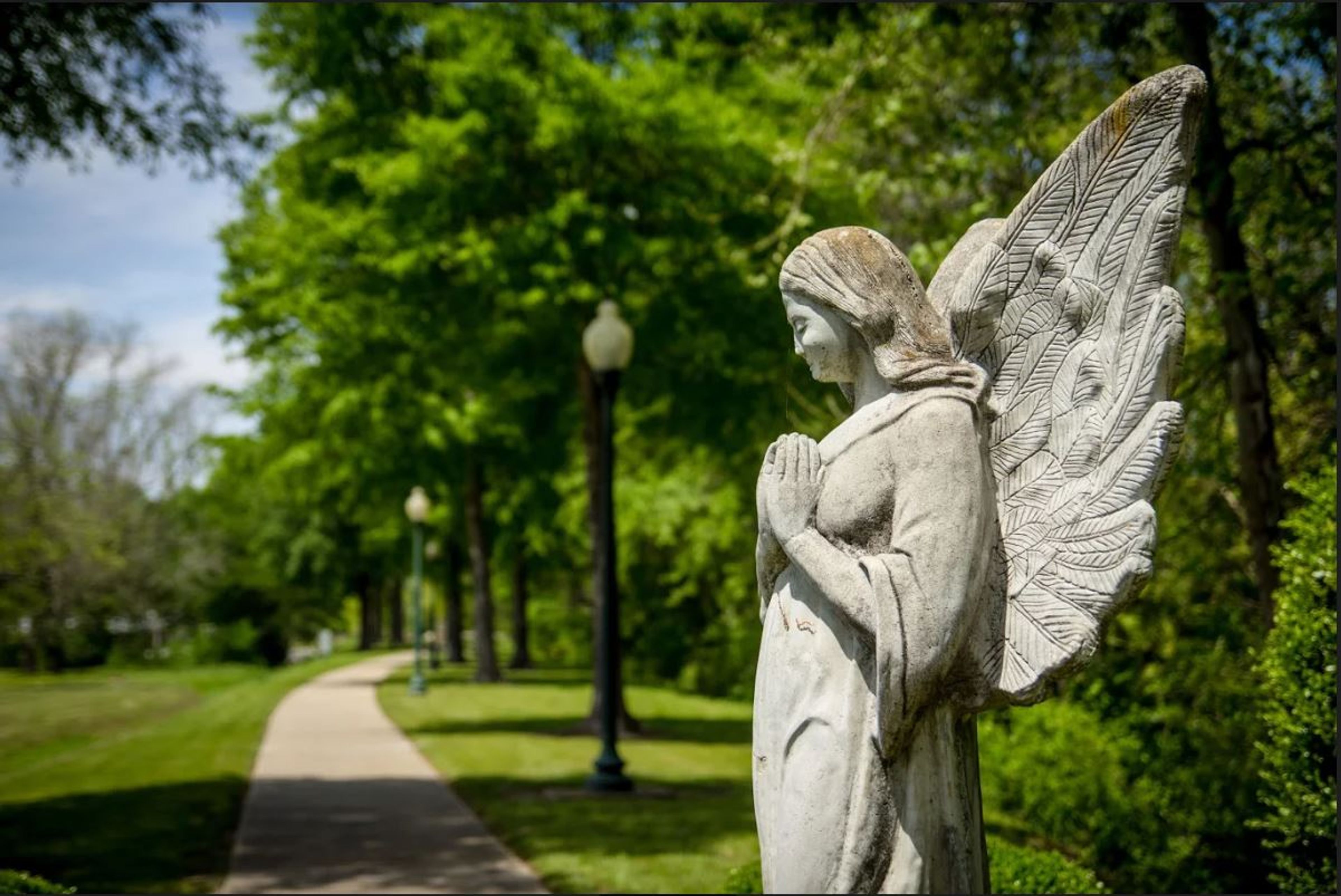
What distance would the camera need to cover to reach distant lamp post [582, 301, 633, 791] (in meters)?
14.3

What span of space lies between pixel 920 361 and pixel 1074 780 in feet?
28.2

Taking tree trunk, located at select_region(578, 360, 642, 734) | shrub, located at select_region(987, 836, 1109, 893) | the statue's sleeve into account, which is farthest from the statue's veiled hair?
tree trunk, located at select_region(578, 360, 642, 734)

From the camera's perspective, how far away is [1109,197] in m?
4.09

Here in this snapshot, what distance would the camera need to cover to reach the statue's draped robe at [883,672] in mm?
3598

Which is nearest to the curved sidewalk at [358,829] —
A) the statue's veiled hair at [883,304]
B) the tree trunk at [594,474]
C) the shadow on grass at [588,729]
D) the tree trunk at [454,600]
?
the shadow on grass at [588,729]

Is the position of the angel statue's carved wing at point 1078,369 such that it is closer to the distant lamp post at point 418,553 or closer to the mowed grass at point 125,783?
the mowed grass at point 125,783

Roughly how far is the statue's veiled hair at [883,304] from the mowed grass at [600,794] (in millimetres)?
6018

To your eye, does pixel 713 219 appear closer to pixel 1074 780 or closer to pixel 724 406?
pixel 724 406

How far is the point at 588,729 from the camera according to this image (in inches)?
786

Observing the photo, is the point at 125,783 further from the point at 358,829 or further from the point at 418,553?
the point at 418,553

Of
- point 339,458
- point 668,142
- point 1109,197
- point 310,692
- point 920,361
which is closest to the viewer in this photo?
point 920,361

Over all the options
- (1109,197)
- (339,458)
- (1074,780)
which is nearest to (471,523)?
(339,458)

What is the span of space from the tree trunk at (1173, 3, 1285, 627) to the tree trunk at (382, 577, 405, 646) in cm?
5283

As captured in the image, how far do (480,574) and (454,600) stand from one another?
12.7 metres
